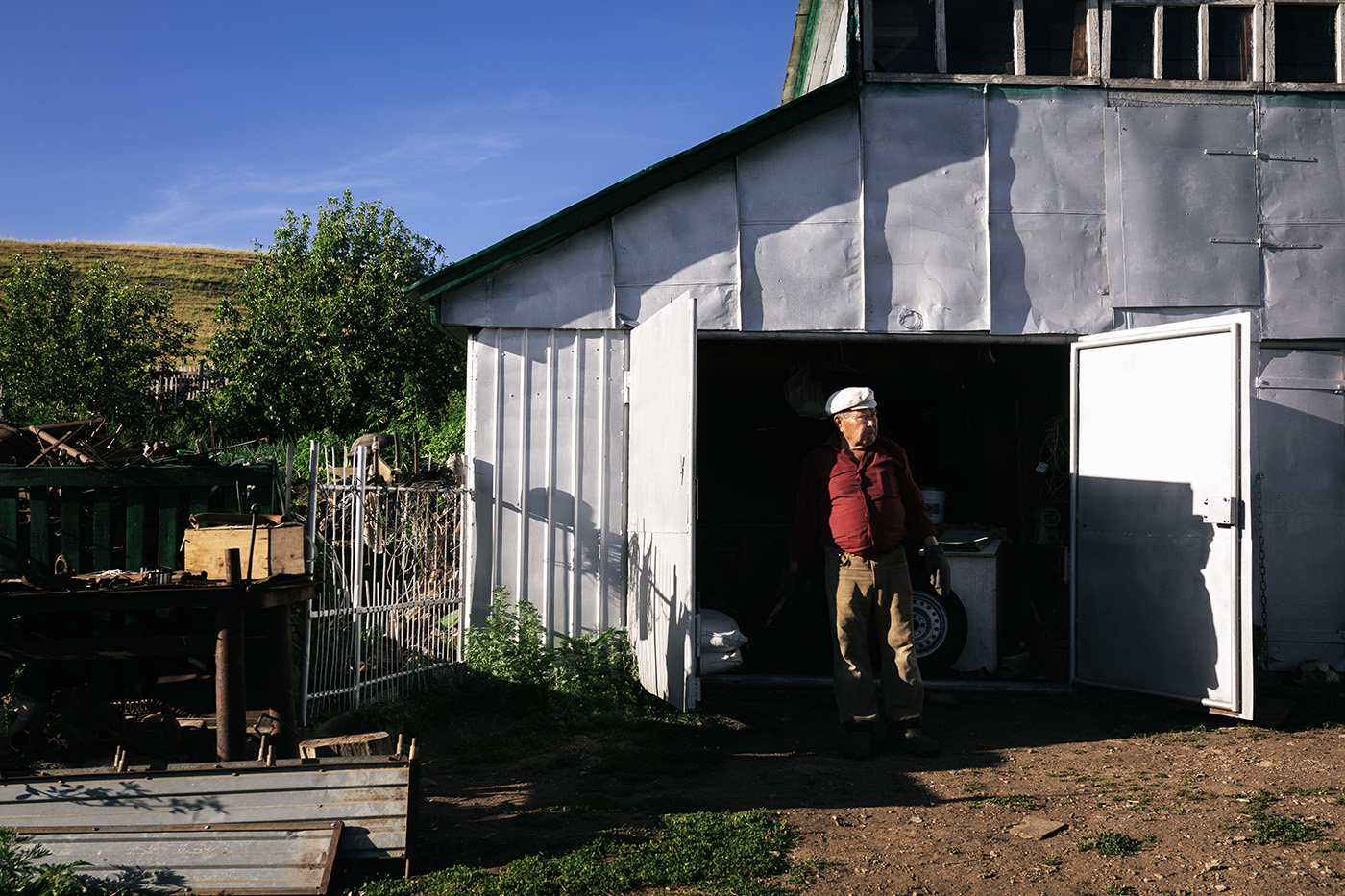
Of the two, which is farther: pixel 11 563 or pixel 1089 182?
pixel 1089 182

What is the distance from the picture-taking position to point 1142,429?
23.1ft

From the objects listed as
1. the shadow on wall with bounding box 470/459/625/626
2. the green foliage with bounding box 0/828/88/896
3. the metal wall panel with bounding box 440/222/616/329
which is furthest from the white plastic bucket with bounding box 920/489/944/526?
the green foliage with bounding box 0/828/88/896

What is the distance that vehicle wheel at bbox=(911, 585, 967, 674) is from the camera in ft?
25.9

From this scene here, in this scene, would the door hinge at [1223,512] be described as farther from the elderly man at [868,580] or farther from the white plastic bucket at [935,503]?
the white plastic bucket at [935,503]

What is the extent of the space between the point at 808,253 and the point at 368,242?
59.3ft

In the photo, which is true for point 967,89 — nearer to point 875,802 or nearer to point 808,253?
point 808,253

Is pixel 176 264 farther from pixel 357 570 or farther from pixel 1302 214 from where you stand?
pixel 1302 214

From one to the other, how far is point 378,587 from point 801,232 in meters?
4.16

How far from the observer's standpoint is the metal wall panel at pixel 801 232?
7590 mm

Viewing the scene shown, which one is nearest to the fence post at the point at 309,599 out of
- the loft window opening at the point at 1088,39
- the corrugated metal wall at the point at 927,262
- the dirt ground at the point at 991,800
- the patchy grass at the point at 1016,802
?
the dirt ground at the point at 991,800

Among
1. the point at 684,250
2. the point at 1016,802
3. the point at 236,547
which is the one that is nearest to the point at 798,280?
the point at 684,250

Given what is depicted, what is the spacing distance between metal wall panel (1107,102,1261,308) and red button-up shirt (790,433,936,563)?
2.97 m

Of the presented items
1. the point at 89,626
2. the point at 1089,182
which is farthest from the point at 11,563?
the point at 1089,182

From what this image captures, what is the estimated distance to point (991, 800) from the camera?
4.86 metres
